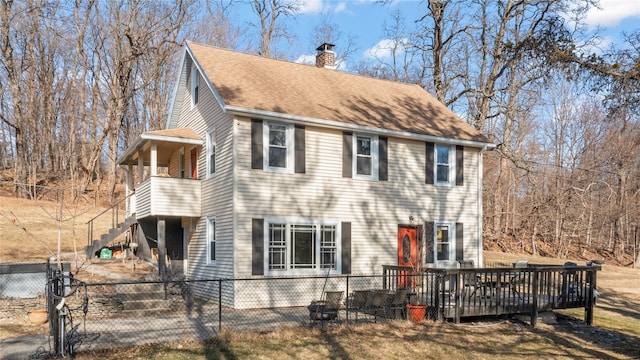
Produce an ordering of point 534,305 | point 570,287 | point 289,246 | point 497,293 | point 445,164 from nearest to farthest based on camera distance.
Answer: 1. point 497,293
2. point 534,305
3. point 570,287
4. point 289,246
5. point 445,164

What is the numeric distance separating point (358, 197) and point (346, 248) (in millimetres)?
1607

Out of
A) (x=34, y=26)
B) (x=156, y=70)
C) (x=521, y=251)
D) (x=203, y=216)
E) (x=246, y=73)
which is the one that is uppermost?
(x=34, y=26)

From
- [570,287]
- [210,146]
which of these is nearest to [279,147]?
[210,146]

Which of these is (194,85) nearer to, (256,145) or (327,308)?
(256,145)

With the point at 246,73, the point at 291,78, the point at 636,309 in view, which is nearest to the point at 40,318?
the point at 246,73

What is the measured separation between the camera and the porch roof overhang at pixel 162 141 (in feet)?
52.8

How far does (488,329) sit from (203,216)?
8860 mm

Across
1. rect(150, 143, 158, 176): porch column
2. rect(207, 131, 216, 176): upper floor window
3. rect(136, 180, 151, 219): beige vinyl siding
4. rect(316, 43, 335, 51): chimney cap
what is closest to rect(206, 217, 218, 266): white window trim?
rect(207, 131, 216, 176): upper floor window

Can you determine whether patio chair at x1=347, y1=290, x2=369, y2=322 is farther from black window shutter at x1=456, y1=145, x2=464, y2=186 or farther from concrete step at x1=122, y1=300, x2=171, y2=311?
black window shutter at x1=456, y1=145, x2=464, y2=186

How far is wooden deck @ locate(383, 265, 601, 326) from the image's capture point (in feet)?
40.0

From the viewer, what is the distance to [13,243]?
71.9 ft

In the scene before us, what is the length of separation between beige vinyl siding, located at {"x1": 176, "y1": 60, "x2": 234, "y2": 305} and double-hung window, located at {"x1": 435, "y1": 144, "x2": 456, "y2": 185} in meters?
7.20

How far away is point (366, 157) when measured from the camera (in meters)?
16.8

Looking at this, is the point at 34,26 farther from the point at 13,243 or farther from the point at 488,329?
the point at 488,329
